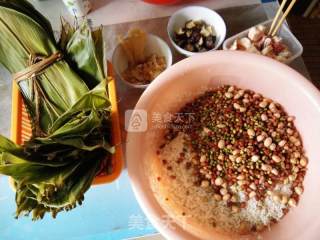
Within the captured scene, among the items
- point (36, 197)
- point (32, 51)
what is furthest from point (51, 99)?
point (36, 197)

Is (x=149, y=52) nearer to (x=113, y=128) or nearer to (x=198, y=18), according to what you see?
(x=198, y=18)

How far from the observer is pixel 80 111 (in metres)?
0.58

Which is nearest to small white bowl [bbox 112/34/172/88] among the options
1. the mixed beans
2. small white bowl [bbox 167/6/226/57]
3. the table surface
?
small white bowl [bbox 167/6/226/57]

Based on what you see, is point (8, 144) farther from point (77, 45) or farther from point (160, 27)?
point (160, 27)

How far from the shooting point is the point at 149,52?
826 mm

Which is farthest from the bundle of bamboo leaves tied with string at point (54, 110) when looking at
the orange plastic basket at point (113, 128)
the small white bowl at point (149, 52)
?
the small white bowl at point (149, 52)

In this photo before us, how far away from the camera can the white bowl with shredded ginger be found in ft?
2.04

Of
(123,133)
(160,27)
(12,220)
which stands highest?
(160,27)

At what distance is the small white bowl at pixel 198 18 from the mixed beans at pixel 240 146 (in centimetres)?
15

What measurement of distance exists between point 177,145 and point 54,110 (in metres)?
0.27

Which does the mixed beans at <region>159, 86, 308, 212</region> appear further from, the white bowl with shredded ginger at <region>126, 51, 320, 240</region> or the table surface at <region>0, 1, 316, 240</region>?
the table surface at <region>0, 1, 316, 240</region>

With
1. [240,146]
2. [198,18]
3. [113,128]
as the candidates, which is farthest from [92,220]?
[198,18]

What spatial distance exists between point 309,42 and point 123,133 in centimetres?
80

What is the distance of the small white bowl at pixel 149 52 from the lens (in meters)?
0.79
